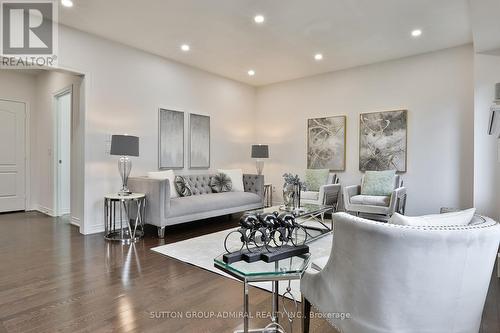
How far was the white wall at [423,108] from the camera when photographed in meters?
4.61

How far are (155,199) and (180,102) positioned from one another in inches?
82.0

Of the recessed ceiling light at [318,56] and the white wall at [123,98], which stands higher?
the recessed ceiling light at [318,56]

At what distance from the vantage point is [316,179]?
5.68m

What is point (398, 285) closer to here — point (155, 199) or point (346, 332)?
point (346, 332)

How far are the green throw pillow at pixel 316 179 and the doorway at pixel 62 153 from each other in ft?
14.5

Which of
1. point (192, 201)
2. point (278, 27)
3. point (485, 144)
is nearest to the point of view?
point (278, 27)

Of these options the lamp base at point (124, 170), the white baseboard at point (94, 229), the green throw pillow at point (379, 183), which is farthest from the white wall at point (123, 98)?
the green throw pillow at point (379, 183)

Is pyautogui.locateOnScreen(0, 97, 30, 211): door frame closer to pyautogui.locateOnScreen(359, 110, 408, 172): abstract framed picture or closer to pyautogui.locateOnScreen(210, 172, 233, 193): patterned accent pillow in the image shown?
pyautogui.locateOnScreen(210, 172, 233, 193): patterned accent pillow

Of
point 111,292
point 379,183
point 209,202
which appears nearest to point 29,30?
point 209,202

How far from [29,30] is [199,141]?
2952 mm

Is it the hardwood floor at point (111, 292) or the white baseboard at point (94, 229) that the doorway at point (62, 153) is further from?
the hardwood floor at point (111, 292)

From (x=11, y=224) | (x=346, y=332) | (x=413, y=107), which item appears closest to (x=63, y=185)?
(x=11, y=224)

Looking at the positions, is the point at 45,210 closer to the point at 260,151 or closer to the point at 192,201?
the point at 192,201

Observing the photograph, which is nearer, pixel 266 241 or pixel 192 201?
pixel 266 241
